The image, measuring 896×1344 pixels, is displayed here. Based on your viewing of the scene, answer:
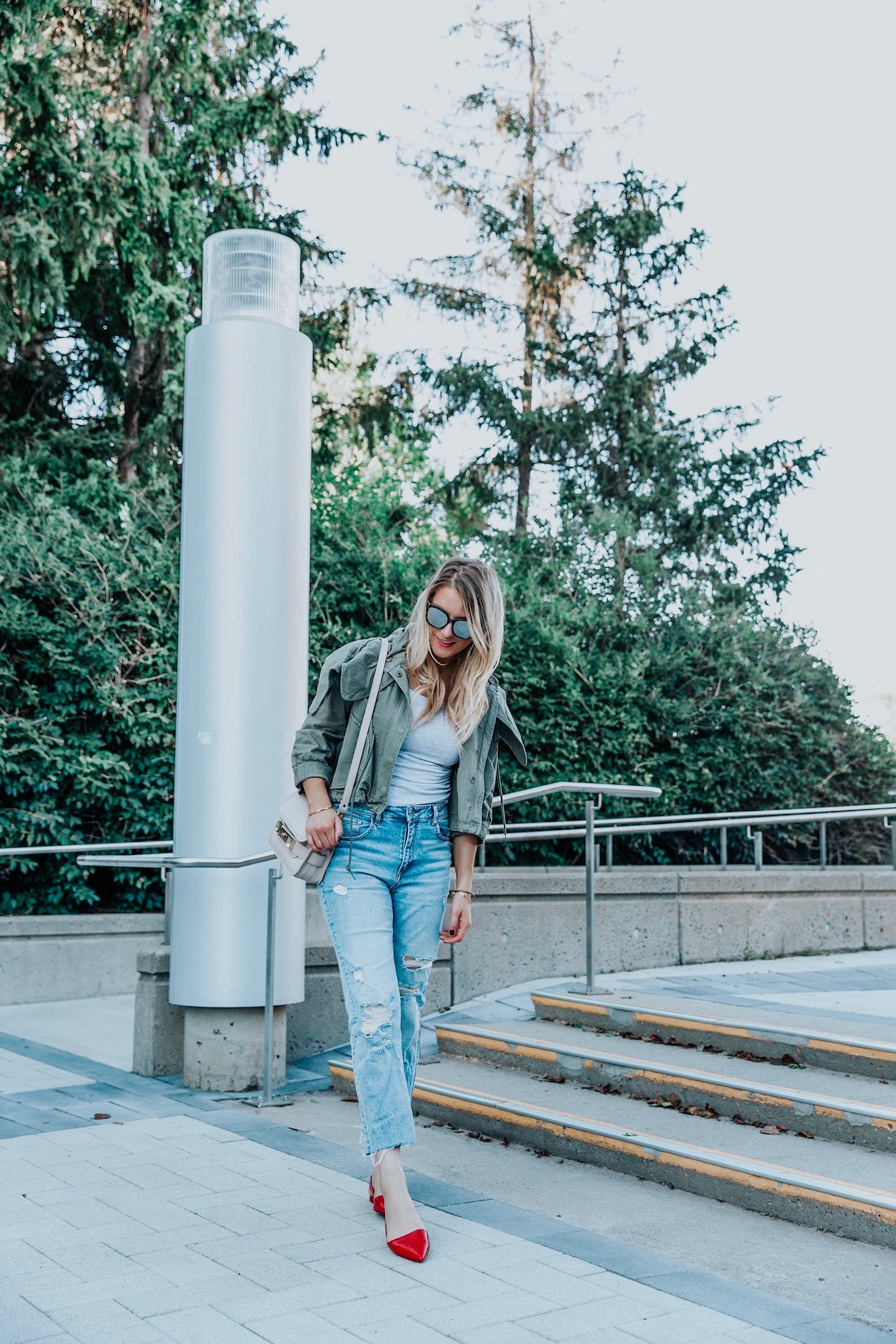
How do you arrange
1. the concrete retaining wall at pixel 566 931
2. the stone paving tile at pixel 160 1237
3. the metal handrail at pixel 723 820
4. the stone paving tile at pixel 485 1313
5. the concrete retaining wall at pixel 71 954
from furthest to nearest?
1. the concrete retaining wall at pixel 71 954
2. the concrete retaining wall at pixel 566 931
3. the metal handrail at pixel 723 820
4. the stone paving tile at pixel 160 1237
5. the stone paving tile at pixel 485 1313

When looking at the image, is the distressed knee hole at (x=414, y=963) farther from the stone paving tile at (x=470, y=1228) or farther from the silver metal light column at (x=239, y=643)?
the silver metal light column at (x=239, y=643)

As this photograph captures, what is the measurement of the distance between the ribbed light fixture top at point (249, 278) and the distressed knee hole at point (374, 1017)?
325 cm

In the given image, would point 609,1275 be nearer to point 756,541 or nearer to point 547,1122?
point 547,1122

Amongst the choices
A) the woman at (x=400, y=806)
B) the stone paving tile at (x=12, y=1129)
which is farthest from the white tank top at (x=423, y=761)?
the stone paving tile at (x=12, y=1129)

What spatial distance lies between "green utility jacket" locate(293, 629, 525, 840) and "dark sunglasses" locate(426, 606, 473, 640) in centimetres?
17

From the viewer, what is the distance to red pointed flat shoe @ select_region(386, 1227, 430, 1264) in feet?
10.2

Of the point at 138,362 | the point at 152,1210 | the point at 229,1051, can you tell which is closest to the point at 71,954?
the point at 229,1051

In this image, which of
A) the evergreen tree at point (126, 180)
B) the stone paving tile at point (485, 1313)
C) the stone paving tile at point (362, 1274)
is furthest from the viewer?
the evergreen tree at point (126, 180)

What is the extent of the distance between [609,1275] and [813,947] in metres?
5.68

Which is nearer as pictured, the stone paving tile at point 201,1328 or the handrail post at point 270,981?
the stone paving tile at point 201,1328

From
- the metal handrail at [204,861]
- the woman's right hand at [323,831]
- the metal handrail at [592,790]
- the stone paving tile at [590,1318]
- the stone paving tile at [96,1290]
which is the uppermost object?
the metal handrail at [592,790]

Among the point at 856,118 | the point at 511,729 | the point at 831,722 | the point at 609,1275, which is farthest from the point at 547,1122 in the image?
the point at 856,118

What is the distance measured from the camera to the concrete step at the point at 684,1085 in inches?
151

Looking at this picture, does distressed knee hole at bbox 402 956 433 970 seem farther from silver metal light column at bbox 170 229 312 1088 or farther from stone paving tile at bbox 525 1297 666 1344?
silver metal light column at bbox 170 229 312 1088
